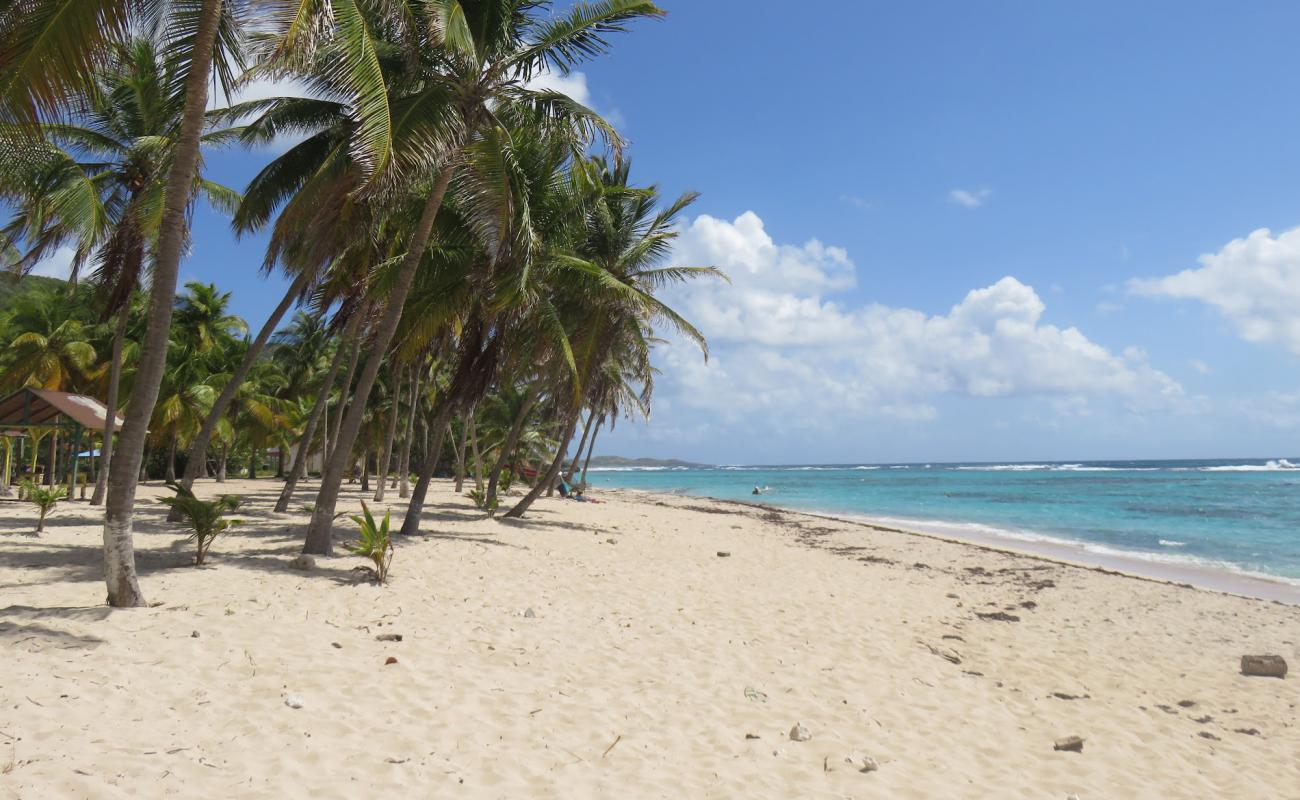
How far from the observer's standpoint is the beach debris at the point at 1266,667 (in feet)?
23.5

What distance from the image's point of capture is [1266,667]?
7199 millimetres

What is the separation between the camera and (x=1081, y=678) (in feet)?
22.2

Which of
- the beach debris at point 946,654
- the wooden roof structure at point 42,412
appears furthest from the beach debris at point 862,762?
the wooden roof structure at point 42,412

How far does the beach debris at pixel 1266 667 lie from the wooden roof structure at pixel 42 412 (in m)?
20.8

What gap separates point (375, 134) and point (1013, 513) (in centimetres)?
3342

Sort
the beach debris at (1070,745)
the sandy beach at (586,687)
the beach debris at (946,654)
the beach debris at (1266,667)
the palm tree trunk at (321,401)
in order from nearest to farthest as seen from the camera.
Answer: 1. the sandy beach at (586,687)
2. the beach debris at (1070,745)
3. the beach debris at (946,654)
4. the beach debris at (1266,667)
5. the palm tree trunk at (321,401)

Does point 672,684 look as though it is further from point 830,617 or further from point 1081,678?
point 1081,678

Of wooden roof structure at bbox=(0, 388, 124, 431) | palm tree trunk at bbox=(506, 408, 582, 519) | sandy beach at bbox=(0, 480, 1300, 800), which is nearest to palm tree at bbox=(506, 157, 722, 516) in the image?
palm tree trunk at bbox=(506, 408, 582, 519)

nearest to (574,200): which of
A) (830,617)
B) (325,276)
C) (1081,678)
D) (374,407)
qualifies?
(325,276)

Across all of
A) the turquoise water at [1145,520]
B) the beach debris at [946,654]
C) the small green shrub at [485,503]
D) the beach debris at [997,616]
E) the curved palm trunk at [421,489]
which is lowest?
the turquoise water at [1145,520]

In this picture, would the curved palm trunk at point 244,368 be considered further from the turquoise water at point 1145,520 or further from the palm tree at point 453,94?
the turquoise water at point 1145,520

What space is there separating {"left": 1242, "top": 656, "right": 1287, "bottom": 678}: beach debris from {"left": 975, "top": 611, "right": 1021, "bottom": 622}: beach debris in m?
2.39

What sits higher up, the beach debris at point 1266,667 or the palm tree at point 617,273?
the palm tree at point 617,273

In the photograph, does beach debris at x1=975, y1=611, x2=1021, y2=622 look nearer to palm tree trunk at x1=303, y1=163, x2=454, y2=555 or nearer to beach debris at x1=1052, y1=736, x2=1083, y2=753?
beach debris at x1=1052, y1=736, x2=1083, y2=753
